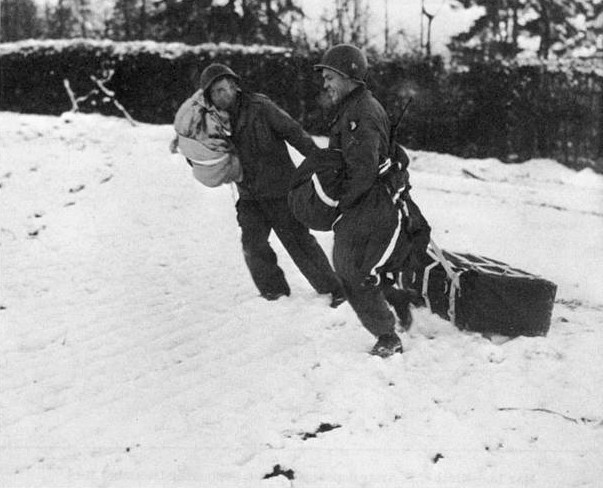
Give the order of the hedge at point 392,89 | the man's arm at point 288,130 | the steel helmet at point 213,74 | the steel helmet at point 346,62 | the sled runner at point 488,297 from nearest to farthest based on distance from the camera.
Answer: the steel helmet at point 346,62, the sled runner at point 488,297, the steel helmet at point 213,74, the man's arm at point 288,130, the hedge at point 392,89

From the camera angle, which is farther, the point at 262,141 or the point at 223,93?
the point at 262,141

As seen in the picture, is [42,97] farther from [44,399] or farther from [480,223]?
[44,399]

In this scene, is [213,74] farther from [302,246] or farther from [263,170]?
[302,246]

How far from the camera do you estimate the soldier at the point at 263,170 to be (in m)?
4.89

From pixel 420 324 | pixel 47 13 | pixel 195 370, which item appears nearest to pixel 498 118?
pixel 420 324

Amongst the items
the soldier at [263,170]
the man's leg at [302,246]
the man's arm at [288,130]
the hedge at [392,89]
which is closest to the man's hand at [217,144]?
the soldier at [263,170]

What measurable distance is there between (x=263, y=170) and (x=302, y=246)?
675 millimetres

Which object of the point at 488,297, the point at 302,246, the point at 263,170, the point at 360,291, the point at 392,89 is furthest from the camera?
the point at 392,89

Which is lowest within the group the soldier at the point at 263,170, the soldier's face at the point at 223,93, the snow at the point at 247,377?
the snow at the point at 247,377

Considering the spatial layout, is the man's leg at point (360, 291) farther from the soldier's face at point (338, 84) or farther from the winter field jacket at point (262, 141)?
the winter field jacket at point (262, 141)

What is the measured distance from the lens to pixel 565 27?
2236cm

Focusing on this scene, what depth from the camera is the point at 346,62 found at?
13.1 ft

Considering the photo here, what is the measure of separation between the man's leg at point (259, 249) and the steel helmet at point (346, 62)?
146 cm

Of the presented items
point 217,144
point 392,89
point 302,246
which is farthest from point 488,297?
point 392,89
